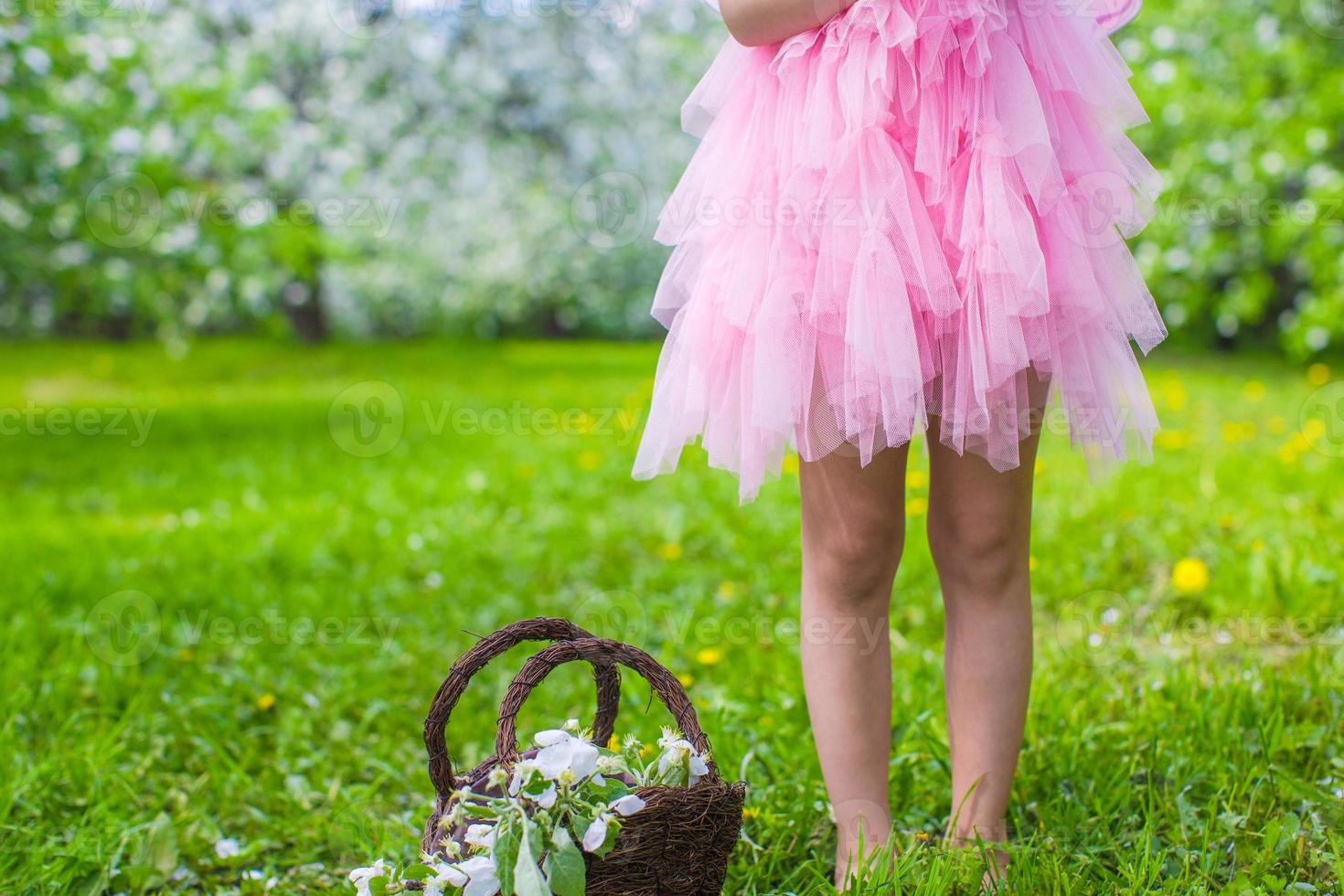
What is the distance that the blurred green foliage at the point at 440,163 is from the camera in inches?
204

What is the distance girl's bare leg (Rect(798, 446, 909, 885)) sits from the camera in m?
1.42

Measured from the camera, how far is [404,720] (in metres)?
2.17

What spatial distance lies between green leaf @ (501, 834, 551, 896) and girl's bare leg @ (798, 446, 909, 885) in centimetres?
53

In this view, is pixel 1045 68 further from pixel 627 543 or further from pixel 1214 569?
pixel 627 543

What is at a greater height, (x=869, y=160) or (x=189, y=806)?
(x=869, y=160)

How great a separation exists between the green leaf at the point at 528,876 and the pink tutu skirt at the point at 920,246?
20.4 inches

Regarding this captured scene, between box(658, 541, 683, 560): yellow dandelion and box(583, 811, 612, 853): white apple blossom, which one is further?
box(658, 541, 683, 560): yellow dandelion

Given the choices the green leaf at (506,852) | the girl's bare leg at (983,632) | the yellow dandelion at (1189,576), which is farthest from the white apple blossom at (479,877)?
the yellow dandelion at (1189,576)

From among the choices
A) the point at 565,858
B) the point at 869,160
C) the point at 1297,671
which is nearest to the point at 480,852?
the point at 565,858

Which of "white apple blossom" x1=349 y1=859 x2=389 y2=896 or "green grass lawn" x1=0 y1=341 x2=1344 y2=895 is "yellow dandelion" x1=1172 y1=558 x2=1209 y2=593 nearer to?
"green grass lawn" x1=0 y1=341 x2=1344 y2=895

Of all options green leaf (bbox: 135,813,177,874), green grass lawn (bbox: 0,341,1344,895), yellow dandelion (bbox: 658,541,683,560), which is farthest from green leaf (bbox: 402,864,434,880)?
yellow dandelion (bbox: 658,541,683,560)

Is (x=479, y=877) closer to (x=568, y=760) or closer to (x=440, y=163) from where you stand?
(x=568, y=760)

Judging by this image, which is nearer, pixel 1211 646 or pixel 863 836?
pixel 863 836

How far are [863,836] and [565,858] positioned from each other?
1.75 feet
